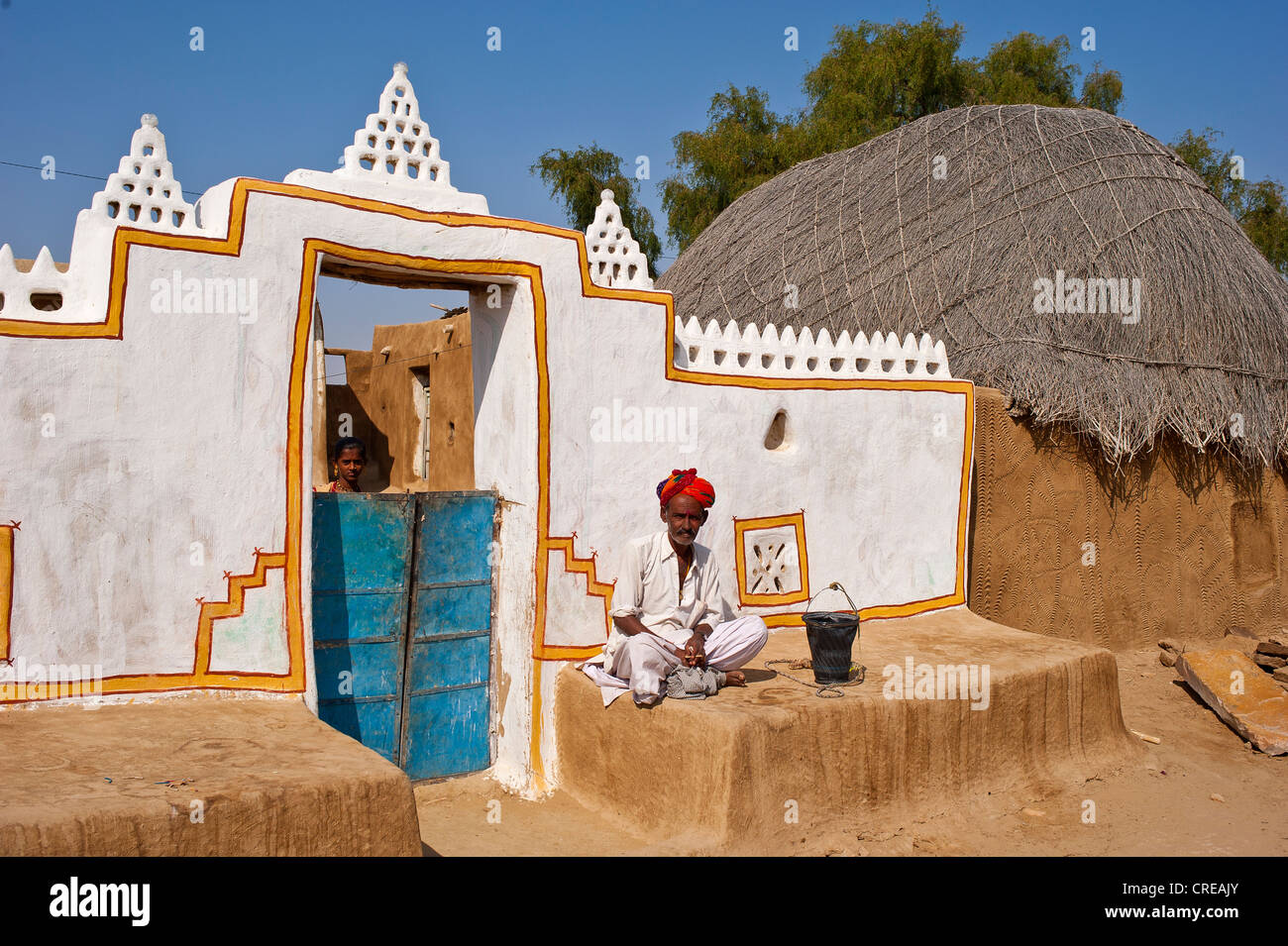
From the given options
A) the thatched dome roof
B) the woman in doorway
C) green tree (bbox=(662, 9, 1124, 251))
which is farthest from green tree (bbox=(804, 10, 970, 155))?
the woman in doorway

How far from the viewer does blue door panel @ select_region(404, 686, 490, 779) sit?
6035 millimetres

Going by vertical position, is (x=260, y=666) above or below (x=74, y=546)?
below

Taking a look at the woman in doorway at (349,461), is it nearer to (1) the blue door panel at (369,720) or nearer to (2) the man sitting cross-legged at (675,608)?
(1) the blue door panel at (369,720)

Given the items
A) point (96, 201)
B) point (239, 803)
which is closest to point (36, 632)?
point (239, 803)

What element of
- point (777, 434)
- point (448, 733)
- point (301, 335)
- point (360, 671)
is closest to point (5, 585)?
point (301, 335)

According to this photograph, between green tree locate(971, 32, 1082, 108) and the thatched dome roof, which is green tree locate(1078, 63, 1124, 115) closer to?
green tree locate(971, 32, 1082, 108)

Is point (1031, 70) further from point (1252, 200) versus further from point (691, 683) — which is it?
point (691, 683)

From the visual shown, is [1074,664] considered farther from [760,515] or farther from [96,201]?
[96,201]

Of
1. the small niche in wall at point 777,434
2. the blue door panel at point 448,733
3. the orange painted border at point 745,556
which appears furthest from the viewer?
the small niche in wall at point 777,434

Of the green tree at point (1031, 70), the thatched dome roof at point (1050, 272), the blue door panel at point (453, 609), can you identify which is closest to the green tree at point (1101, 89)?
the green tree at point (1031, 70)

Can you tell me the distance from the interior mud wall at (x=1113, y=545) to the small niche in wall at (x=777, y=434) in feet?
6.59

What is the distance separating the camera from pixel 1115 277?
31.3ft

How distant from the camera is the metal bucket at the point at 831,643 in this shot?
18.8ft

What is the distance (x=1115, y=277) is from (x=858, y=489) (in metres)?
4.05
